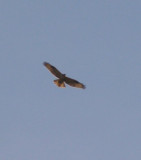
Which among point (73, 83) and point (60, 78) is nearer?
point (60, 78)

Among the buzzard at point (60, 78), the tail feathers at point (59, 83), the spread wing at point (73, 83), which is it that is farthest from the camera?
the spread wing at point (73, 83)

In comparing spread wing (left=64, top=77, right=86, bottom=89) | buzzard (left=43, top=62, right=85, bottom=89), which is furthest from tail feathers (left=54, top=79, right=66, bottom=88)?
spread wing (left=64, top=77, right=86, bottom=89)

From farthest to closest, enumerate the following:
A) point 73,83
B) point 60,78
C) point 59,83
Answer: point 73,83
point 60,78
point 59,83

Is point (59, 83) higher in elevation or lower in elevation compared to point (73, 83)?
lower

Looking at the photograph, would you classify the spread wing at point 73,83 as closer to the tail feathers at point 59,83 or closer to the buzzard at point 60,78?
the buzzard at point 60,78

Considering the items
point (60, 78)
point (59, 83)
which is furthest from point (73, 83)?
point (59, 83)

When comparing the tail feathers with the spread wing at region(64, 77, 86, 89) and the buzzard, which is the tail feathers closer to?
the buzzard

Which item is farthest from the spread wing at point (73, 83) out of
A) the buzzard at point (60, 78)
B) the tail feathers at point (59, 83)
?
the tail feathers at point (59, 83)

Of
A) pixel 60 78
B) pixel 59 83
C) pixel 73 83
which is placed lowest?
pixel 59 83

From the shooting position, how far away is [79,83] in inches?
995

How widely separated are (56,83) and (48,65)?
211cm

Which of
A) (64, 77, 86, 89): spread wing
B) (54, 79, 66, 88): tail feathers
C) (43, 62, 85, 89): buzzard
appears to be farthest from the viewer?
(64, 77, 86, 89): spread wing

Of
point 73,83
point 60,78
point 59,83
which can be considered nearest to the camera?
point 59,83

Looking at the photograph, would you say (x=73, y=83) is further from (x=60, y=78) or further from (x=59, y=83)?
(x=59, y=83)
